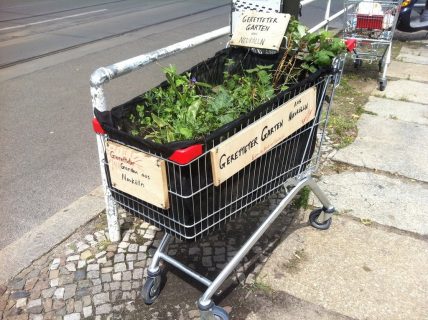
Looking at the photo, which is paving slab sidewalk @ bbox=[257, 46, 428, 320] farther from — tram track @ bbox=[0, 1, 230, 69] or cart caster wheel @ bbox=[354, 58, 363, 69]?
tram track @ bbox=[0, 1, 230, 69]

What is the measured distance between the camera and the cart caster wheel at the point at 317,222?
3.06 meters

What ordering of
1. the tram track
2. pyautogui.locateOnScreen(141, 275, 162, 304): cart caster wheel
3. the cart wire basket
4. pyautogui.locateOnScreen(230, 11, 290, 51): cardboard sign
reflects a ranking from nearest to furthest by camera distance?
the cart wire basket, pyautogui.locateOnScreen(141, 275, 162, 304): cart caster wheel, pyautogui.locateOnScreen(230, 11, 290, 51): cardboard sign, the tram track

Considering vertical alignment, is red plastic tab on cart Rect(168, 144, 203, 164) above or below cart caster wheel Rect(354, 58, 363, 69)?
above

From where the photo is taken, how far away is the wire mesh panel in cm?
190

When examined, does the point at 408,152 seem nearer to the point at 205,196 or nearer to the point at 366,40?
the point at 366,40

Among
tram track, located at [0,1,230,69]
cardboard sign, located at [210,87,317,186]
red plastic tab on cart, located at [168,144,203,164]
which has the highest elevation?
red plastic tab on cart, located at [168,144,203,164]

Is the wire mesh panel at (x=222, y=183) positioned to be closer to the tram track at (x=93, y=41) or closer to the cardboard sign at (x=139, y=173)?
the cardboard sign at (x=139, y=173)

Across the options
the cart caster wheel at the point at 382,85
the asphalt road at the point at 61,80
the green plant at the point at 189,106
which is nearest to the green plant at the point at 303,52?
the green plant at the point at 189,106

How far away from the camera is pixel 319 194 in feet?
9.46

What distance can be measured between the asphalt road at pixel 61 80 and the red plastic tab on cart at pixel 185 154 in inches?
74.6

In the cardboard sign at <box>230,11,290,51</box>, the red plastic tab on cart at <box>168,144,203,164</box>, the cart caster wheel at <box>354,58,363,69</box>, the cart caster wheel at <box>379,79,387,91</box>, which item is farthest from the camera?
the cart caster wheel at <box>354,58,363,69</box>

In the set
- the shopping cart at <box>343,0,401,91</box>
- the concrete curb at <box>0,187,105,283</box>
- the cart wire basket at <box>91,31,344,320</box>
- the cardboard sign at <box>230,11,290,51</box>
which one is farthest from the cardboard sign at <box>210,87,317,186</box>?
the shopping cart at <box>343,0,401,91</box>

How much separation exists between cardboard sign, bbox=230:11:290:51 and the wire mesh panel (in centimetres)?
47

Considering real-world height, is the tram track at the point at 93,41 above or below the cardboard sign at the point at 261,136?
below
